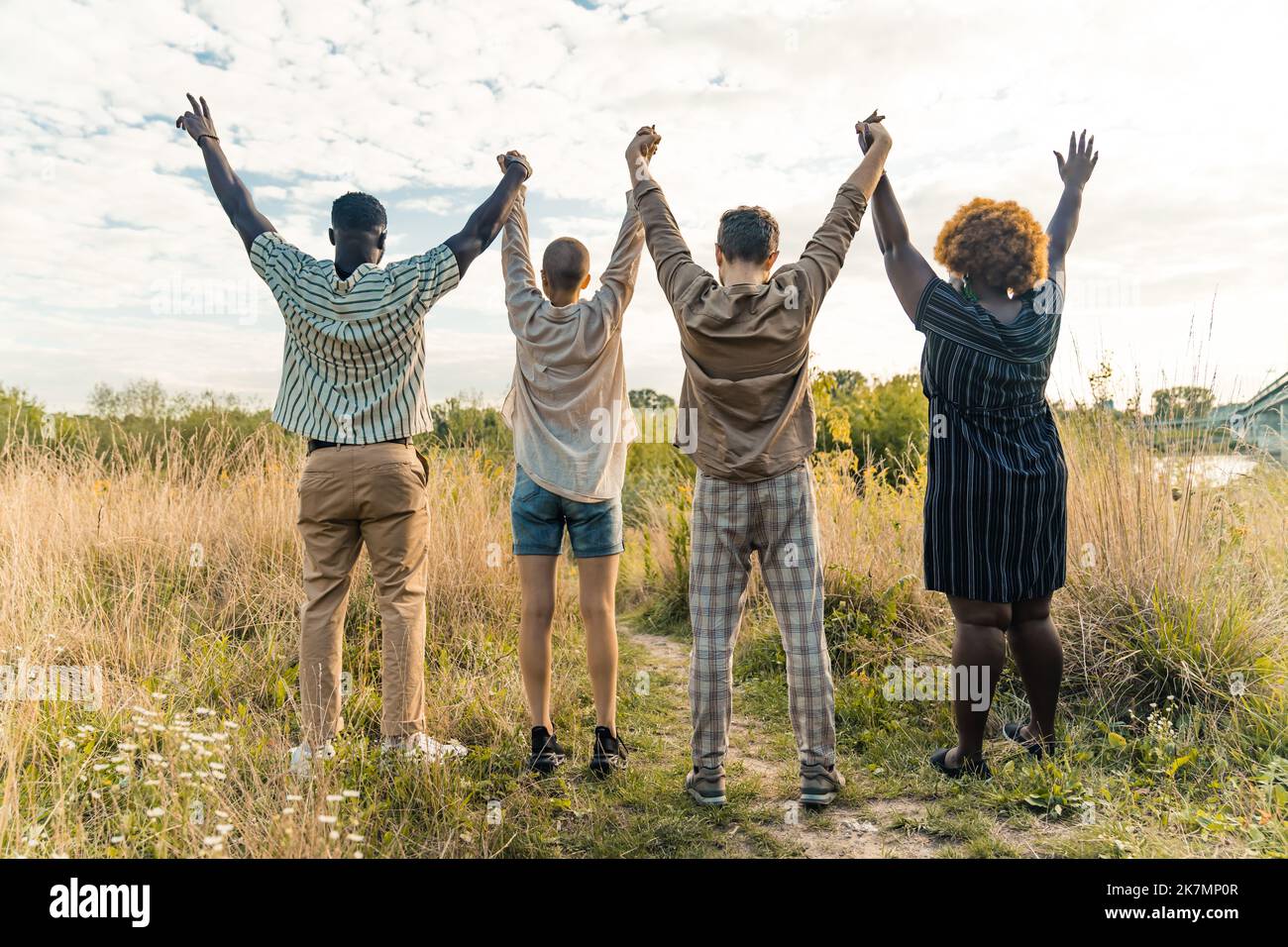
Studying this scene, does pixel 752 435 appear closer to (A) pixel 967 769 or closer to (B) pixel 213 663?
(A) pixel 967 769

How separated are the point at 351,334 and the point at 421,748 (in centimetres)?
163

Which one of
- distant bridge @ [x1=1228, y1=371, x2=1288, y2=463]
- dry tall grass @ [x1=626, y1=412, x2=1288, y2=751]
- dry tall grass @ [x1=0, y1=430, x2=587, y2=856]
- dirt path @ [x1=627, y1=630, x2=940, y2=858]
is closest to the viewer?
dry tall grass @ [x1=0, y1=430, x2=587, y2=856]

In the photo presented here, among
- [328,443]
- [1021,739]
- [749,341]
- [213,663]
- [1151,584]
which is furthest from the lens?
[213,663]

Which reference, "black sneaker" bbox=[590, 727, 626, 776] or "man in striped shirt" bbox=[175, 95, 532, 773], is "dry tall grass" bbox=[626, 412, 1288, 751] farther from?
"man in striped shirt" bbox=[175, 95, 532, 773]

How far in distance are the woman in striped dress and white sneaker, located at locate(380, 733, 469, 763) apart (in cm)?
205

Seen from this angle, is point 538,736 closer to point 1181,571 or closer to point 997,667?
point 997,667

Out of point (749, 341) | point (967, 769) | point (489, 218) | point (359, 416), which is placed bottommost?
point (967, 769)

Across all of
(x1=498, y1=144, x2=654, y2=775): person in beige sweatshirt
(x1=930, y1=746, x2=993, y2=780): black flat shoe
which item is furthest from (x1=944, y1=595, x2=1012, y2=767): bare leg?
(x1=498, y1=144, x2=654, y2=775): person in beige sweatshirt

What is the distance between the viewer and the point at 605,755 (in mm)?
3598

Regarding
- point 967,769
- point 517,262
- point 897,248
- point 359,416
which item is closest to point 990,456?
point 897,248

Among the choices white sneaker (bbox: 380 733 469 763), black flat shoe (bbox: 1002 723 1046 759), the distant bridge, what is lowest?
black flat shoe (bbox: 1002 723 1046 759)

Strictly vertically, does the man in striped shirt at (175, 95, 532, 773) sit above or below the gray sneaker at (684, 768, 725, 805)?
above

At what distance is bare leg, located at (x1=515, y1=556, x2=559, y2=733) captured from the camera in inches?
136
